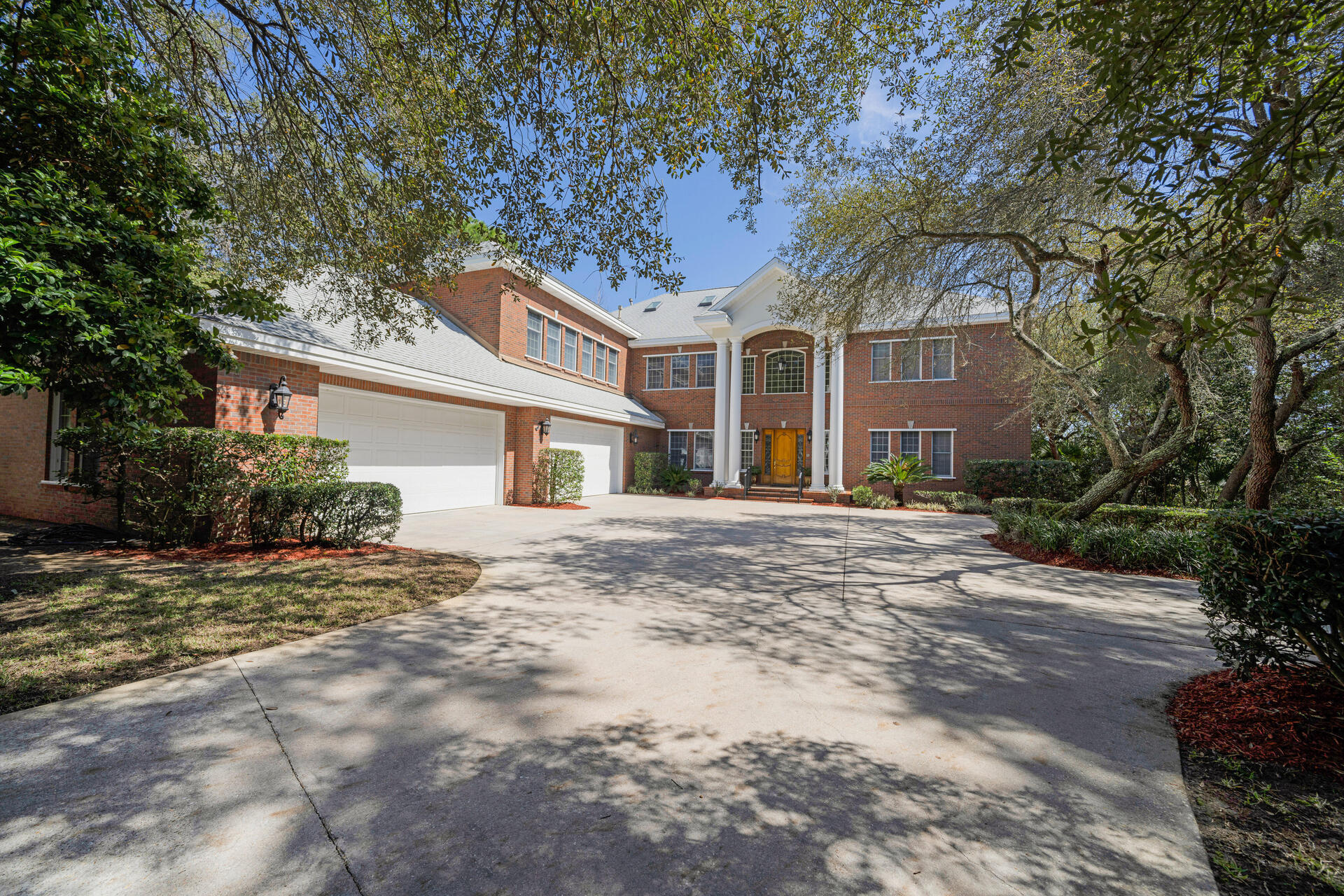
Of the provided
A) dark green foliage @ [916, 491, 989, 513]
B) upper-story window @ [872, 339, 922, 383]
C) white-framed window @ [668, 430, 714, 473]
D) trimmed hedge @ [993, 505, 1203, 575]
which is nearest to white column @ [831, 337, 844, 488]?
upper-story window @ [872, 339, 922, 383]

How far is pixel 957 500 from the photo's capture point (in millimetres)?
17375

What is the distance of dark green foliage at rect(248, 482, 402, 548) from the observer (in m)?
7.57

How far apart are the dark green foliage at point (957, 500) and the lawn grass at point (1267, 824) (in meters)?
14.8

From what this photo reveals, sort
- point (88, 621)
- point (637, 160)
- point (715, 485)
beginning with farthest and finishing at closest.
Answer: point (715, 485) → point (637, 160) → point (88, 621)

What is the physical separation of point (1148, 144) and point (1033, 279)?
723 centimetres

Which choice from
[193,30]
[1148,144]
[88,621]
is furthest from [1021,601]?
[193,30]

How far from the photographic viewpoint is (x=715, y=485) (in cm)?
2091

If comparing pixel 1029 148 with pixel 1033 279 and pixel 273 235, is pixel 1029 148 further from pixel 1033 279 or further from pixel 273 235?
pixel 273 235

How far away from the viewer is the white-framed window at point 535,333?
17.3 meters

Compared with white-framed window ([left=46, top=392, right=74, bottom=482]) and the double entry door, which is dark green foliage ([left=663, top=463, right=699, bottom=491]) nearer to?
the double entry door

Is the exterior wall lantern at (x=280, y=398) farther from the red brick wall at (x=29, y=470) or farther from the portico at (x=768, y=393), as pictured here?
the portico at (x=768, y=393)

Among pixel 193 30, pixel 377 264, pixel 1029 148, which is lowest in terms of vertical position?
pixel 377 264

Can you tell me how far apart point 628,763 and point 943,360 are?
64.6 feet

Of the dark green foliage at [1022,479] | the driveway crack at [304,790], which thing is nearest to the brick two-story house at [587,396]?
the dark green foliage at [1022,479]
